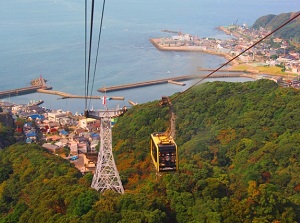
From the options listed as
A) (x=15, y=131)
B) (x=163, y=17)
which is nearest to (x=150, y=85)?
(x=15, y=131)

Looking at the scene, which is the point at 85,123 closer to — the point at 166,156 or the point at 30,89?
the point at 30,89

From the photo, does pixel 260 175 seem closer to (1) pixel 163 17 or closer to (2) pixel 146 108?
(2) pixel 146 108

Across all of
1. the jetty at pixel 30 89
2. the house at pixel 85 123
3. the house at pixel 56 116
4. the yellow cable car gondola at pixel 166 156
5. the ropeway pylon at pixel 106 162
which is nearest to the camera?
the yellow cable car gondola at pixel 166 156

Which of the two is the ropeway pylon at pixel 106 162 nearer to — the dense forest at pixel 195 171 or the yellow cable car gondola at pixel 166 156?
the dense forest at pixel 195 171

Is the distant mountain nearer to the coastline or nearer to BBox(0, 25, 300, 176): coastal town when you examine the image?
BBox(0, 25, 300, 176): coastal town

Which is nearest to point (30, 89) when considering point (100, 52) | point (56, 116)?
point (56, 116)

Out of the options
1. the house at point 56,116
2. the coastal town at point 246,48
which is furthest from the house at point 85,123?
the coastal town at point 246,48
